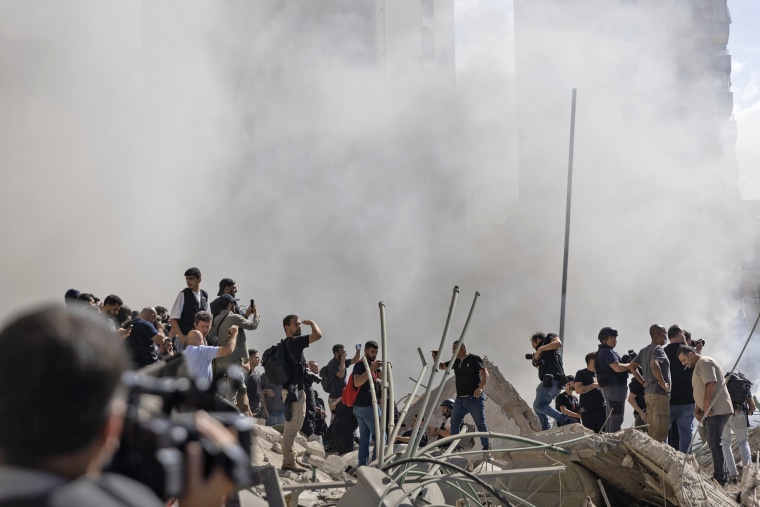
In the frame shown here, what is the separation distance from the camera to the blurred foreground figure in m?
0.86

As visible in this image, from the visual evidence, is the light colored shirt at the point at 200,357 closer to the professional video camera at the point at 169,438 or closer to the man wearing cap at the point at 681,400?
the professional video camera at the point at 169,438

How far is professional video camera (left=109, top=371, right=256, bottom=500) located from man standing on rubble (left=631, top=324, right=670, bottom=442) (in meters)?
5.70

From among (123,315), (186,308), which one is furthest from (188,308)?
(123,315)

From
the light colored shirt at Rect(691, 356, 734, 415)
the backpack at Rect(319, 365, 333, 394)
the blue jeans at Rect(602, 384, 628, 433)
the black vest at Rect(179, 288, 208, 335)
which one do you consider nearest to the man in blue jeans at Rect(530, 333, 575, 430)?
the blue jeans at Rect(602, 384, 628, 433)

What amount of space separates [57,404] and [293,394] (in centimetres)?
510

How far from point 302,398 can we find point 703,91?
2829 cm

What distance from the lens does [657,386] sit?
630cm

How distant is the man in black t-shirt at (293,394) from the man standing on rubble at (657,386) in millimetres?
2501

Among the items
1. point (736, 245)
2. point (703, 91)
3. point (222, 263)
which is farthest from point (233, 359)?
point (703, 91)

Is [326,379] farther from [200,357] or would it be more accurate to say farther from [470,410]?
[200,357]

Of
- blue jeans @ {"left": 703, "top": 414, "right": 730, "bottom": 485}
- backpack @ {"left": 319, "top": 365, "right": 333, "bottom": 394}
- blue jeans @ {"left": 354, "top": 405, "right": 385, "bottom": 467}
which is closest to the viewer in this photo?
blue jeans @ {"left": 703, "top": 414, "right": 730, "bottom": 485}

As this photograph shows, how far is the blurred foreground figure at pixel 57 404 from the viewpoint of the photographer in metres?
0.86

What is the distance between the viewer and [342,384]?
8039 millimetres

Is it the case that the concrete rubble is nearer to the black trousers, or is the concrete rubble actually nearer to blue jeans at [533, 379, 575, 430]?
blue jeans at [533, 379, 575, 430]
